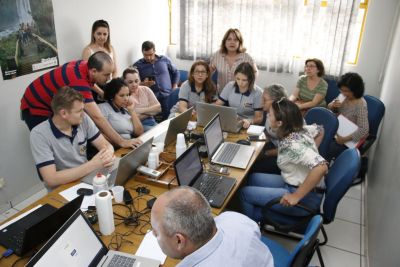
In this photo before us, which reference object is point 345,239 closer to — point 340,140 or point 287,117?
point 340,140

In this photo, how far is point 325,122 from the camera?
312cm

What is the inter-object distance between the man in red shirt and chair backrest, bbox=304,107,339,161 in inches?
70.3

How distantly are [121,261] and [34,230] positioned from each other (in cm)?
42

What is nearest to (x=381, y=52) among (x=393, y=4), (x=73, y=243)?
(x=393, y=4)

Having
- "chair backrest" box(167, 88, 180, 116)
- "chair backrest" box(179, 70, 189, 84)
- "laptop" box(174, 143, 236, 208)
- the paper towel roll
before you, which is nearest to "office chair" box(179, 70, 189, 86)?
"chair backrest" box(179, 70, 189, 84)

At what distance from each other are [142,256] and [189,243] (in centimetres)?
44

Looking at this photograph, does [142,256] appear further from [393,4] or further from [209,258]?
[393,4]

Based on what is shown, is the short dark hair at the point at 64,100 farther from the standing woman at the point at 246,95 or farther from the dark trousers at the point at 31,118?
the standing woman at the point at 246,95

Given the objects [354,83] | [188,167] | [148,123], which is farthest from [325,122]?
[148,123]

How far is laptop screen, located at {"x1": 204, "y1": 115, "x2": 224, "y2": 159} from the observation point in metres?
2.49

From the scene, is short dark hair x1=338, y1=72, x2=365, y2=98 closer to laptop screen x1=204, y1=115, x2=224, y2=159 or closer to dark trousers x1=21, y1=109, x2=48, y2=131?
laptop screen x1=204, y1=115, x2=224, y2=159

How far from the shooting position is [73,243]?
1358 millimetres

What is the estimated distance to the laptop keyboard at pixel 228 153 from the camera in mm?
2521

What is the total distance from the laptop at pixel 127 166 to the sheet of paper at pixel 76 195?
0.05 m
